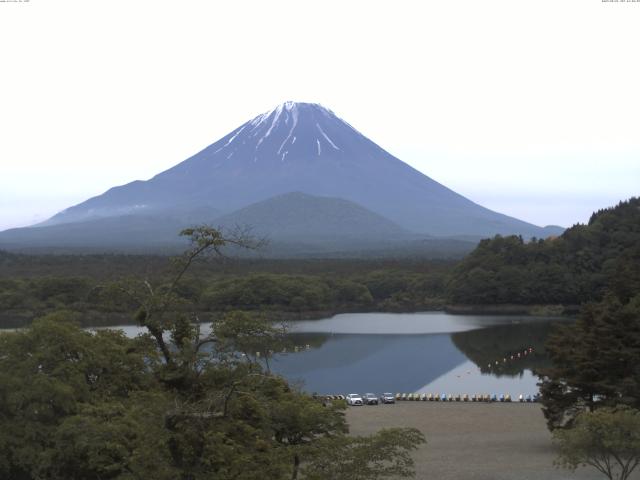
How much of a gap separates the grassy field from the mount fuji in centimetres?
11986

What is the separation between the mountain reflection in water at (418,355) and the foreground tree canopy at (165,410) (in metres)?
9.04

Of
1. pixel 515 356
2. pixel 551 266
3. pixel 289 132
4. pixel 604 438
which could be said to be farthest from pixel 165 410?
pixel 289 132

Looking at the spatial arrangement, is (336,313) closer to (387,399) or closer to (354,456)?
(387,399)

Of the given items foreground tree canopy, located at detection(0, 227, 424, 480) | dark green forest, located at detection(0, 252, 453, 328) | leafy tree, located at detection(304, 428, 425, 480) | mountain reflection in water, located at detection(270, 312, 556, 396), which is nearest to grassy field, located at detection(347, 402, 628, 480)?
mountain reflection in water, located at detection(270, 312, 556, 396)

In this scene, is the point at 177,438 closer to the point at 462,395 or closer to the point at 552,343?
the point at 552,343

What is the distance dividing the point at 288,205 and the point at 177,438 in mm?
137223

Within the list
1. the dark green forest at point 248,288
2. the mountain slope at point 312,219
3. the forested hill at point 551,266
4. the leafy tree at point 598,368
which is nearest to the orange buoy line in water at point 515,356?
the dark green forest at point 248,288

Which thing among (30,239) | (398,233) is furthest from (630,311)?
(30,239)

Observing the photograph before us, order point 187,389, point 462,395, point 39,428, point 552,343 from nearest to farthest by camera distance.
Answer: point 187,389 < point 39,428 < point 552,343 < point 462,395

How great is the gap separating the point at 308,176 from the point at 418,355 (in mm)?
137670

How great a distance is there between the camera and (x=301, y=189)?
16562cm

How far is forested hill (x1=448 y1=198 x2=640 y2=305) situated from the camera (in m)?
51.0

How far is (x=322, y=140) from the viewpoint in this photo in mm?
176000

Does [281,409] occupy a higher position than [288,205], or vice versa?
[288,205]
